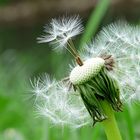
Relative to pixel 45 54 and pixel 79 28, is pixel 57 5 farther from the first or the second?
pixel 79 28

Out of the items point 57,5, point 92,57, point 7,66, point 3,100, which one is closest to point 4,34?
point 57,5

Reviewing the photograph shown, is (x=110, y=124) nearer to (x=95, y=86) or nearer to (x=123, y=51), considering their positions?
(x=95, y=86)

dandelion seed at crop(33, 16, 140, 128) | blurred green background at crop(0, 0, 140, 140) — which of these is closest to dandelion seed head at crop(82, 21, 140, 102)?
dandelion seed at crop(33, 16, 140, 128)

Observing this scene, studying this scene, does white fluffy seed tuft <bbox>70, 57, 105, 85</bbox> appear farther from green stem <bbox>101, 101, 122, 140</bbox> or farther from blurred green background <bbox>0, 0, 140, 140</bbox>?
blurred green background <bbox>0, 0, 140, 140</bbox>

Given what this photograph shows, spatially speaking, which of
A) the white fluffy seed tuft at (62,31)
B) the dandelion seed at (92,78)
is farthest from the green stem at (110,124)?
the white fluffy seed tuft at (62,31)

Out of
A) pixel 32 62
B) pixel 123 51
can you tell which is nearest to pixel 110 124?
pixel 123 51

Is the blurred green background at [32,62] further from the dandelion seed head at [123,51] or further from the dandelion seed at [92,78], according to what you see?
the dandelion seed head at [123,51]
